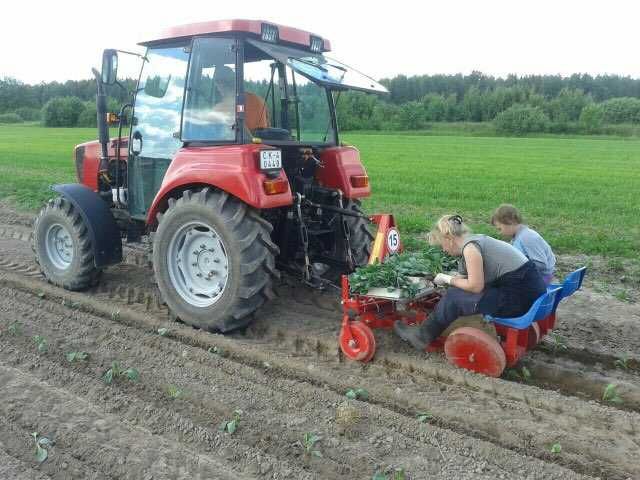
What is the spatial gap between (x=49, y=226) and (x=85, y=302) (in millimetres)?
1056

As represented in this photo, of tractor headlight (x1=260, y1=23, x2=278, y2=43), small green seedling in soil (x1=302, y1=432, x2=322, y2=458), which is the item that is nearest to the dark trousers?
small green seedling in soil (x1=302, y1=432, x2=322, y2=458)

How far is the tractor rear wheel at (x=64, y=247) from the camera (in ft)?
18.8

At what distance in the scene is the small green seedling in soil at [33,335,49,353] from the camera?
14.6ft

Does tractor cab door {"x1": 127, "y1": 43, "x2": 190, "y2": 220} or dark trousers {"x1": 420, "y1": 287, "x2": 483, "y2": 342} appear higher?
tractor cab door {"x1": 127, "y1": 43, "x2": 190, "y2": 220}

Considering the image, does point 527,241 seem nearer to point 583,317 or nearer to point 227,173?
point 583,317

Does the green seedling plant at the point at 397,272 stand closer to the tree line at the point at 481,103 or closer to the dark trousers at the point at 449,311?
the dark trousers at the point at 449,311

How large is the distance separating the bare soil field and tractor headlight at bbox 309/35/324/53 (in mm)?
2453

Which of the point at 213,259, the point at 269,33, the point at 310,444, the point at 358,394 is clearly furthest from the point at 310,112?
the point at 310,444

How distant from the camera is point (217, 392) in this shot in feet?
12.4

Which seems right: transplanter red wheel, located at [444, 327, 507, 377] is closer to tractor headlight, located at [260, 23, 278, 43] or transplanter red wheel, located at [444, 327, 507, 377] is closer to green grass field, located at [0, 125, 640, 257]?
tractor headlight, located at [260, 23, 278, 43]

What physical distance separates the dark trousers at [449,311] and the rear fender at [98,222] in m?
3.24

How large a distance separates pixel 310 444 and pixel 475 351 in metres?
1.50

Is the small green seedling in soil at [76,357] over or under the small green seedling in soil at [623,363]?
over

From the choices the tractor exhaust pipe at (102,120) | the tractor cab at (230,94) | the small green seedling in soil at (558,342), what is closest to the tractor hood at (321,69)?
the tractor cab at (230,94)
